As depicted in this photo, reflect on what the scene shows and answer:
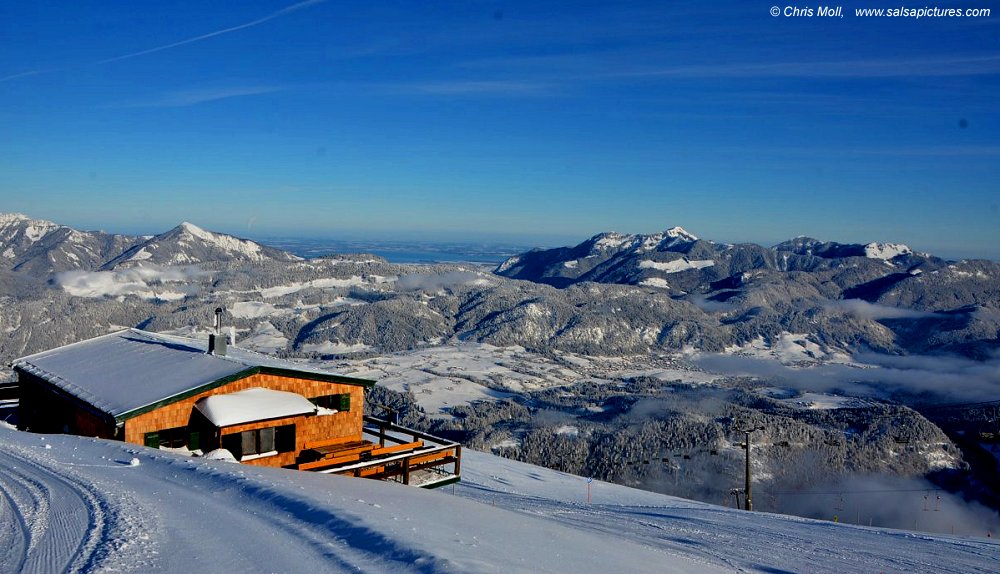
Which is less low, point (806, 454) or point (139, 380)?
point (139, 380)

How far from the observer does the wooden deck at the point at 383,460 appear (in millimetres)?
18281

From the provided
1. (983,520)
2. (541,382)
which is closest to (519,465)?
(983,520)

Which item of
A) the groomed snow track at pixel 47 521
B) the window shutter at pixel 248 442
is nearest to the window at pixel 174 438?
the window shutter at pixel 248 442

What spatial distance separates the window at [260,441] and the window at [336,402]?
150 cm

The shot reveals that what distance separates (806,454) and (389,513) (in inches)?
5031

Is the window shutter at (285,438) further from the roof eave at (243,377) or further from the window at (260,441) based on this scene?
the roof eave at (243,377)

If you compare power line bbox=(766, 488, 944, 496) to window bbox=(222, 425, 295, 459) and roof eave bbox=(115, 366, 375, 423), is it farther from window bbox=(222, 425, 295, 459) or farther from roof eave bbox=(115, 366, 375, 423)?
window bbox=(222, 425, 295, 459)

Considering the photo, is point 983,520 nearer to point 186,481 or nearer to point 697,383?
point 697,383

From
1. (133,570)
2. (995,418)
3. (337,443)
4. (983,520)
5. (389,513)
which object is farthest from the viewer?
(995,418)

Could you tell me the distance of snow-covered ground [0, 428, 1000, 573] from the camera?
7645mm

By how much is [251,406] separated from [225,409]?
76 centimetres

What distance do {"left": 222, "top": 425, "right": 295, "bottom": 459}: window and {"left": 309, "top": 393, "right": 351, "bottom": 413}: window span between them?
1.50 metres

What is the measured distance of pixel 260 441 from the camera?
62.9 feet

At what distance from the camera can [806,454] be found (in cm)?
11888
